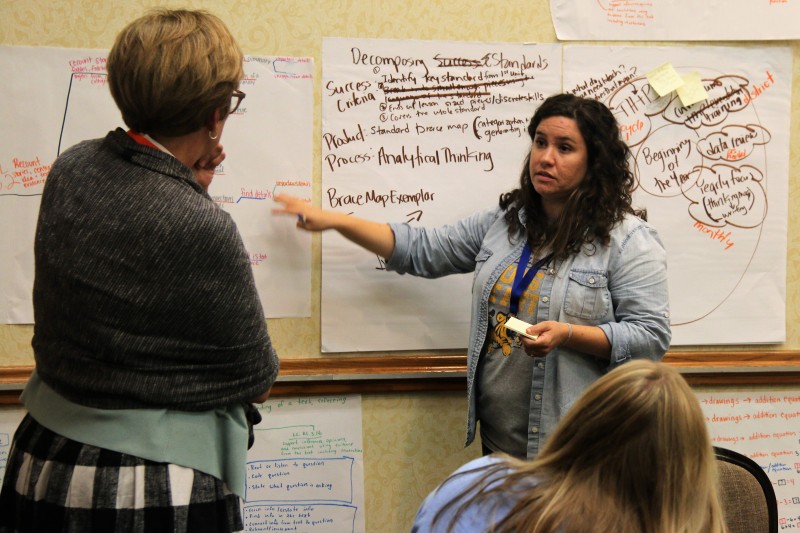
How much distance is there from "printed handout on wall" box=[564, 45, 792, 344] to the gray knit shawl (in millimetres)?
1605

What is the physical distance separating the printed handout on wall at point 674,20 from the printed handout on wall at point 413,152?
12 centimetres

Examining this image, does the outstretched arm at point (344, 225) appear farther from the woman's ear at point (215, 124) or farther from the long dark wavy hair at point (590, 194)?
the woman's ear at point (215, 124)

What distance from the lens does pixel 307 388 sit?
235 cm

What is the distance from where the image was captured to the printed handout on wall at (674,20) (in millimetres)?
2406

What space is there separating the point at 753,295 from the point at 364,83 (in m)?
1.40

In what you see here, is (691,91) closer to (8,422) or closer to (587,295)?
(587,295)

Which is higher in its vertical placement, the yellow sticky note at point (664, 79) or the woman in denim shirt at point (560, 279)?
the yellow sticky note at point (664, 79)

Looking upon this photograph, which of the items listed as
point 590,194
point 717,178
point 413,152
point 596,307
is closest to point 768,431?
point 717,178

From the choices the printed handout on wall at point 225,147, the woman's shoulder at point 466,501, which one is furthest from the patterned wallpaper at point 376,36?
the woman's shoulder at point 466,501

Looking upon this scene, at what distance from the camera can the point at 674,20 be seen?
2451 mm

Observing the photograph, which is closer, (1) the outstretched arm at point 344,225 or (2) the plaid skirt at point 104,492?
(2) the plaid skirt at point 104,492

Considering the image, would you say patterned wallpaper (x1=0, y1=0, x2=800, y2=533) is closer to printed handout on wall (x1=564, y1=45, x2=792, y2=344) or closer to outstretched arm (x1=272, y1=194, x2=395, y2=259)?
printed handout on wall (x1=564, y1=45, x2=792, y2=344)

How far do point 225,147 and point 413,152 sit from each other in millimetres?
544

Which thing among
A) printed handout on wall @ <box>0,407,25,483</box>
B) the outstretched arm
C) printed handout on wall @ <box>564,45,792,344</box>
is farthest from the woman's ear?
printed handout on wall @ <box>564,45,792,344</box>
